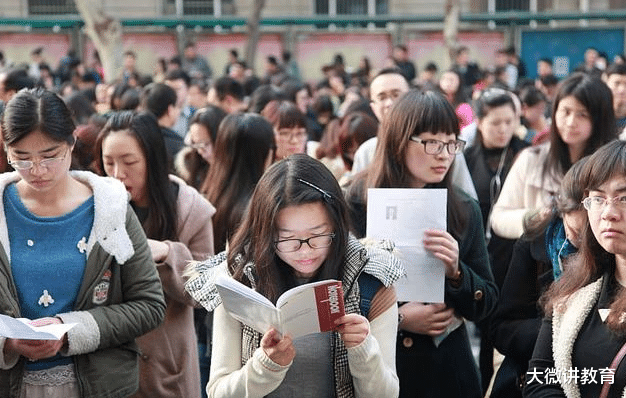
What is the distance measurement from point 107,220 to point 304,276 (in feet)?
2.53

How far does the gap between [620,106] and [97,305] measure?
525 cm

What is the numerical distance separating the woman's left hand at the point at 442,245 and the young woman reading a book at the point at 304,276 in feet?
2.00

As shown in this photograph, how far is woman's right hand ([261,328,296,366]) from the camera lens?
2.68 meters

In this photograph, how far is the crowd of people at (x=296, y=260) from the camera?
2.90 metres

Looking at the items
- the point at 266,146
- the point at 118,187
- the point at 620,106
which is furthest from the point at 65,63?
the point at 118,187

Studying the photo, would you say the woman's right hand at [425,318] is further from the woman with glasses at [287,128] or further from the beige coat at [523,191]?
the woman with glasses at [287,128]

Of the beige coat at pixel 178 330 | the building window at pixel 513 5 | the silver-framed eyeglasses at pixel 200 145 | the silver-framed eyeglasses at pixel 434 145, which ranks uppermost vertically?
the building window at pixel 513 5

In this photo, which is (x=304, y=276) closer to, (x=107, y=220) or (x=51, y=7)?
(x=107, y=220)

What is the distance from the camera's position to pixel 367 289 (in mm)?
2932

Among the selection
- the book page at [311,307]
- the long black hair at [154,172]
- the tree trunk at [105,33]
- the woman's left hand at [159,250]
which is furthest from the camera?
the tree trunk at [105,33]

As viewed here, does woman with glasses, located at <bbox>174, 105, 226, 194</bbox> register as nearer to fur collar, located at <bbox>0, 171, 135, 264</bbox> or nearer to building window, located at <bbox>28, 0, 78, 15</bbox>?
fur collar, located at <bbox>0, 171, 135, 264</bbox>

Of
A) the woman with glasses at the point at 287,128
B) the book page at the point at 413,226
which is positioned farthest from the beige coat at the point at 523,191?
the woman with glasses at the point at 287,128

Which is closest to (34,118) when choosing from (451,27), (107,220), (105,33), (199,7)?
(107,220)

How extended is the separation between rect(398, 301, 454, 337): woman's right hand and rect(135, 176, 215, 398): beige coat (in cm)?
85
